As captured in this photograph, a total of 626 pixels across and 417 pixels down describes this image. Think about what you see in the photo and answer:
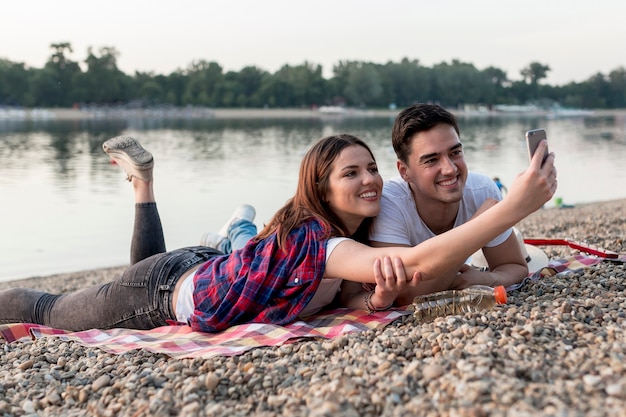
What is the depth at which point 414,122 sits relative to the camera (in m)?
3.96

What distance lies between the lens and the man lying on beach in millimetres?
3922

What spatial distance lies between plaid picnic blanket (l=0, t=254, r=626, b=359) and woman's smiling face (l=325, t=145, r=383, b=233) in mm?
609

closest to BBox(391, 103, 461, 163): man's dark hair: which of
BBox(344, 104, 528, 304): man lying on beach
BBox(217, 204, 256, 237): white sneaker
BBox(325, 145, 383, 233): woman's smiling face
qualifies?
BBox(344, 104, 528, 304): man lying on beach

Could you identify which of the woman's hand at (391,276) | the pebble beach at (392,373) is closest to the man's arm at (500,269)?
the pebble beach at (392,373)

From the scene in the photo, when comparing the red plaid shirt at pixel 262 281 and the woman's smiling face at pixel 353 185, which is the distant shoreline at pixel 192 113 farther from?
the woman's smiling face at pixel 353 185

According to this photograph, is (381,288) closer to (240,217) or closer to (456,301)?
(456,301)

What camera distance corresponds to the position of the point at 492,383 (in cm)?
254

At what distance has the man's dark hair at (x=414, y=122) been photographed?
3961 mm

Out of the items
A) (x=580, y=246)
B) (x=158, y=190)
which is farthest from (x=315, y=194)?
(x=158, y=190)

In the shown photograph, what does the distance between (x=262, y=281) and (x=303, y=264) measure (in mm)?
285

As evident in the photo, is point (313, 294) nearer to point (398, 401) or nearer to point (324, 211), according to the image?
point (324, 211)

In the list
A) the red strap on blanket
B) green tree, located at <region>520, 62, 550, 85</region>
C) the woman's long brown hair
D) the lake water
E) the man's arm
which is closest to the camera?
the woman's long brown hair

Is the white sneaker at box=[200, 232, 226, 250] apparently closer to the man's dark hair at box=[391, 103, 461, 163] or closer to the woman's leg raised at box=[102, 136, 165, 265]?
the woman's leg raised at box=[102, 136, 165, 265]

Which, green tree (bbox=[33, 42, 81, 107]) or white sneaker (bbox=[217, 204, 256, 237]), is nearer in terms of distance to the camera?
white sneaker (bbox=[217, 204, 256, 237])
